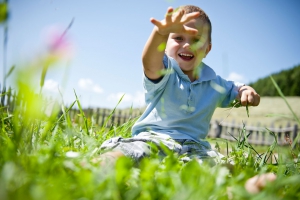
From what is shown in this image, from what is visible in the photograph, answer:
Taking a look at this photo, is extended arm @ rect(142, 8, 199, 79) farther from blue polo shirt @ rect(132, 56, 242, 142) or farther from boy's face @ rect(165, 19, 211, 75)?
boy's face @ rect(165, 19, 211, 75)

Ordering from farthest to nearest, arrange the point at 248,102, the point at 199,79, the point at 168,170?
the point at 199,79 < the point at 248,102 < the point at 168,170

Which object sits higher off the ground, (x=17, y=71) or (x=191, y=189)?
(x=17, y=71)

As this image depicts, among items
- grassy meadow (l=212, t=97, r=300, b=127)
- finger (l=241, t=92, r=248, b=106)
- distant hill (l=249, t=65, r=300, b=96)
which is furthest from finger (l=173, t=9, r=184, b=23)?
Answer: distant hill (l=249, t=65, r=300, b=96)

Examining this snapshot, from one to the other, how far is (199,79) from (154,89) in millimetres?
462

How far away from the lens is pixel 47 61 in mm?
603

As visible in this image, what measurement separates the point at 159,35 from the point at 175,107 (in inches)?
25.9

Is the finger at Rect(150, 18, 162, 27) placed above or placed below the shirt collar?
above

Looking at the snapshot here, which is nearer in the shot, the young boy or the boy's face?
the young boy

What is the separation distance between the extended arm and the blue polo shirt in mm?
140

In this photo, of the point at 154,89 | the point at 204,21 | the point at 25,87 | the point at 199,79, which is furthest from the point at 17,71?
the point at 204,21

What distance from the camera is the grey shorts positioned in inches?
56.4

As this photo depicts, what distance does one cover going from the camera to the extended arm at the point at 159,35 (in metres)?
1.31

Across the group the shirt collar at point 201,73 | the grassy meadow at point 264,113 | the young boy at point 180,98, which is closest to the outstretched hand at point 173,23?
the young boy at point 180,98

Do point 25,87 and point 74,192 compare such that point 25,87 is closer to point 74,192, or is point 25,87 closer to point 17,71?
point 17,71
